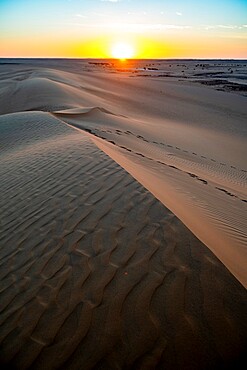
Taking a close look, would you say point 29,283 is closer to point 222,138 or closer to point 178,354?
point 178,354

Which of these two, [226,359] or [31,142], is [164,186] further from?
[31,142]

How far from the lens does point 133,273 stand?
2.45m

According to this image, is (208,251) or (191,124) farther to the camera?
(191,124)

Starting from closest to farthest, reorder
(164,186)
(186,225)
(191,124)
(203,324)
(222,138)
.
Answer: (203,324), (186,225), (164,186), (222,138), (191,124)

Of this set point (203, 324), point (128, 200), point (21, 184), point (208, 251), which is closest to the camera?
point (203, 324)

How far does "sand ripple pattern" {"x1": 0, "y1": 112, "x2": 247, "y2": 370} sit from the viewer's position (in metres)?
1.96

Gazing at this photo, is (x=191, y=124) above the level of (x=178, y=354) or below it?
below

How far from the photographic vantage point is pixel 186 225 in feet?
9.85

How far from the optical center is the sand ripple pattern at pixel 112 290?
77.3 inches

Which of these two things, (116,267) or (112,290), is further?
(116,267)

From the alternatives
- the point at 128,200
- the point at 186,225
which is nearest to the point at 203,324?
the point at 186,225

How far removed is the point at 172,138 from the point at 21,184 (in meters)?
6.98

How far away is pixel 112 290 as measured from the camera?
2326 mm

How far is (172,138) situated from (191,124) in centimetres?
518
